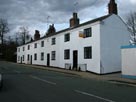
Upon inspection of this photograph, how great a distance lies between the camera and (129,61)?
84.2 ft

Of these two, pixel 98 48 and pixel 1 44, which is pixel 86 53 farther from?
pixel 1 44

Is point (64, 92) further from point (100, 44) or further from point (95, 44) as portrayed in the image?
point (95, 44)

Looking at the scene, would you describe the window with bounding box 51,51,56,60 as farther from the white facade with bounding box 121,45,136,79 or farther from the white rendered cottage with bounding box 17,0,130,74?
the white facade with bounding box 121,45,136,79

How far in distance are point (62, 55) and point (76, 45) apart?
5337mm

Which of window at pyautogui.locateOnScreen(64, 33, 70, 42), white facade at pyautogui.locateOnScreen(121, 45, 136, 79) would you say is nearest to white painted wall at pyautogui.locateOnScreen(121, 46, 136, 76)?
white facade at pyautogui.locateOnScreen(121, 45, 136, 79)

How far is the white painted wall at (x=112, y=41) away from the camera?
32.5 meters

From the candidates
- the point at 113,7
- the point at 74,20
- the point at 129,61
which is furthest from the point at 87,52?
the point at 74,20

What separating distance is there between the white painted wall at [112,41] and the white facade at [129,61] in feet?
19.6

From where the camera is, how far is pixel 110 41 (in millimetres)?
33625

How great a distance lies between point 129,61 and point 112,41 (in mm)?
8538

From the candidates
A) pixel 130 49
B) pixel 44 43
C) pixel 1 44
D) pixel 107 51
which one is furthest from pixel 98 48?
pixel 1 44

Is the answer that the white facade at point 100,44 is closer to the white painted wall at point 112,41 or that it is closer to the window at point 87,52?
the white painted wall at point 112,41

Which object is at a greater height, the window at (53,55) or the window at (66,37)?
the window at (66,37)

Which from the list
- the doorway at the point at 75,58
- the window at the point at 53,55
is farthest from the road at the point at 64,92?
the window at the point at 53,55
